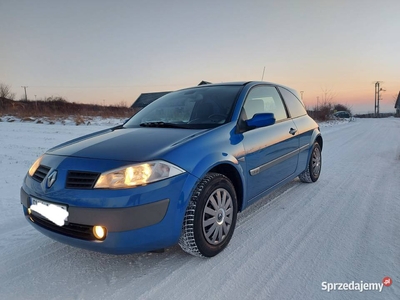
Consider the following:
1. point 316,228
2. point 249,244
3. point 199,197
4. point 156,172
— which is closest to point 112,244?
point 156,172

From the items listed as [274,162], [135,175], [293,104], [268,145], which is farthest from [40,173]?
[293,104]

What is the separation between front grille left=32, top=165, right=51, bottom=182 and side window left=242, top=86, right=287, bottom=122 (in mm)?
1915

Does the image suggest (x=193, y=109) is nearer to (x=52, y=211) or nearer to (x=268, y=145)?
(x=268, y=145)

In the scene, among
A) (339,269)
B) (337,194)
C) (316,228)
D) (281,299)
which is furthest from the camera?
(337,194)

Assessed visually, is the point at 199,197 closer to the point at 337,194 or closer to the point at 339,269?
the point at 339,269

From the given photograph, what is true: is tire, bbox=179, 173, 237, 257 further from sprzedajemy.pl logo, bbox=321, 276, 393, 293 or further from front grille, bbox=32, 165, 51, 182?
front grille, bbox=32, 165, 51, 182

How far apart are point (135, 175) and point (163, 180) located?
0.66ft

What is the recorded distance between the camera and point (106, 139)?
258 centimetres

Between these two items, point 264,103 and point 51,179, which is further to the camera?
point 264,103

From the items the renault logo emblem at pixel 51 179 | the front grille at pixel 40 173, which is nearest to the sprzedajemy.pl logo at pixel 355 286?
the renault logo emblem at pixel 51 179

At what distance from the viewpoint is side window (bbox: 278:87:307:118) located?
4037 mm

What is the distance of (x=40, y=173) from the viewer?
227 cm

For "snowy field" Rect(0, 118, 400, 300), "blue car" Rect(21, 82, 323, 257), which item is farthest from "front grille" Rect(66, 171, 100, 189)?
"snowy field" Rect(0, 118, 400, 300)

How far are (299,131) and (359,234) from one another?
1.70 metres
